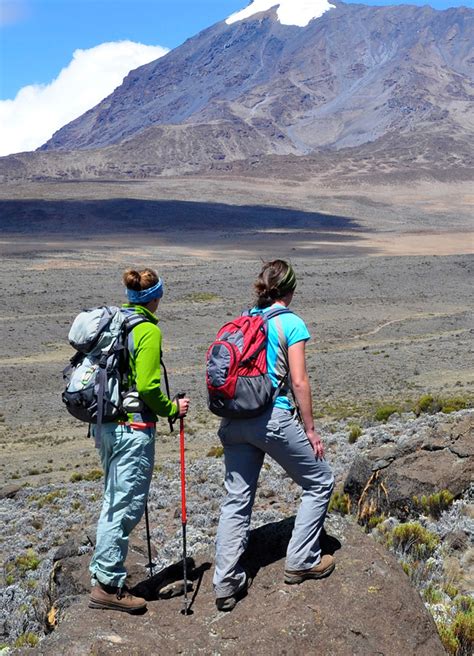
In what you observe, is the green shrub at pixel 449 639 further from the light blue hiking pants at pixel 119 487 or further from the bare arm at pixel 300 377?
the light blue hiking pants at pixel 119 487

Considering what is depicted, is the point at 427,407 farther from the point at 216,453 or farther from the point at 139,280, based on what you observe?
the point at 139,280

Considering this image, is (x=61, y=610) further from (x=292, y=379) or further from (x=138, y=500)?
(x=292, y=379)

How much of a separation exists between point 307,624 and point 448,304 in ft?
108

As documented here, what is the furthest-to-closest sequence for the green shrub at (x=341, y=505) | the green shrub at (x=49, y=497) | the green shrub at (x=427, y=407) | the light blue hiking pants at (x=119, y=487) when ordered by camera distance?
the green shrub at (x=427, y=407) → the green shrub at (x=49, y=497) → the green shrub at (x=341, y=505) → the light blue hiking pants at (x=119, y=487)

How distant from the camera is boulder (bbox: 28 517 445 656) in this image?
3531 mm

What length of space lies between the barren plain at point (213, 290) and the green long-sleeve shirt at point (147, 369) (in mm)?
8817

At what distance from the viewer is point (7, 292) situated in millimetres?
33344

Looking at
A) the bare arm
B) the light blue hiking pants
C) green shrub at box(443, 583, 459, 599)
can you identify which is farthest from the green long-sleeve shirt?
green shrub at box(443, 583, 459, 599)

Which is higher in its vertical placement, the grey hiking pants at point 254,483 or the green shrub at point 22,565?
the grey hiking pants at point 254,483

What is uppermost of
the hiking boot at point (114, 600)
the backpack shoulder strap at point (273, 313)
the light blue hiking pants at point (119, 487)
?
the backpack shoulder strap at point (273, 313)

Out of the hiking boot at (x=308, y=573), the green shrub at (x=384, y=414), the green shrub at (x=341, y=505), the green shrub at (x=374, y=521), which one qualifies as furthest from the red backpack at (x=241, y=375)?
the green shrub at (x=384, y=414)

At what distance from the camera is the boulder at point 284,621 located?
3531mm

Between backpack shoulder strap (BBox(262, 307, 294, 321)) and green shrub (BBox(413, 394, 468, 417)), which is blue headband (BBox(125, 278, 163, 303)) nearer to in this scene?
backpack shoulder strap (BBox(262, 307, 294, 321))

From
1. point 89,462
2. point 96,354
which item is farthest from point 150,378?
point 89,462
